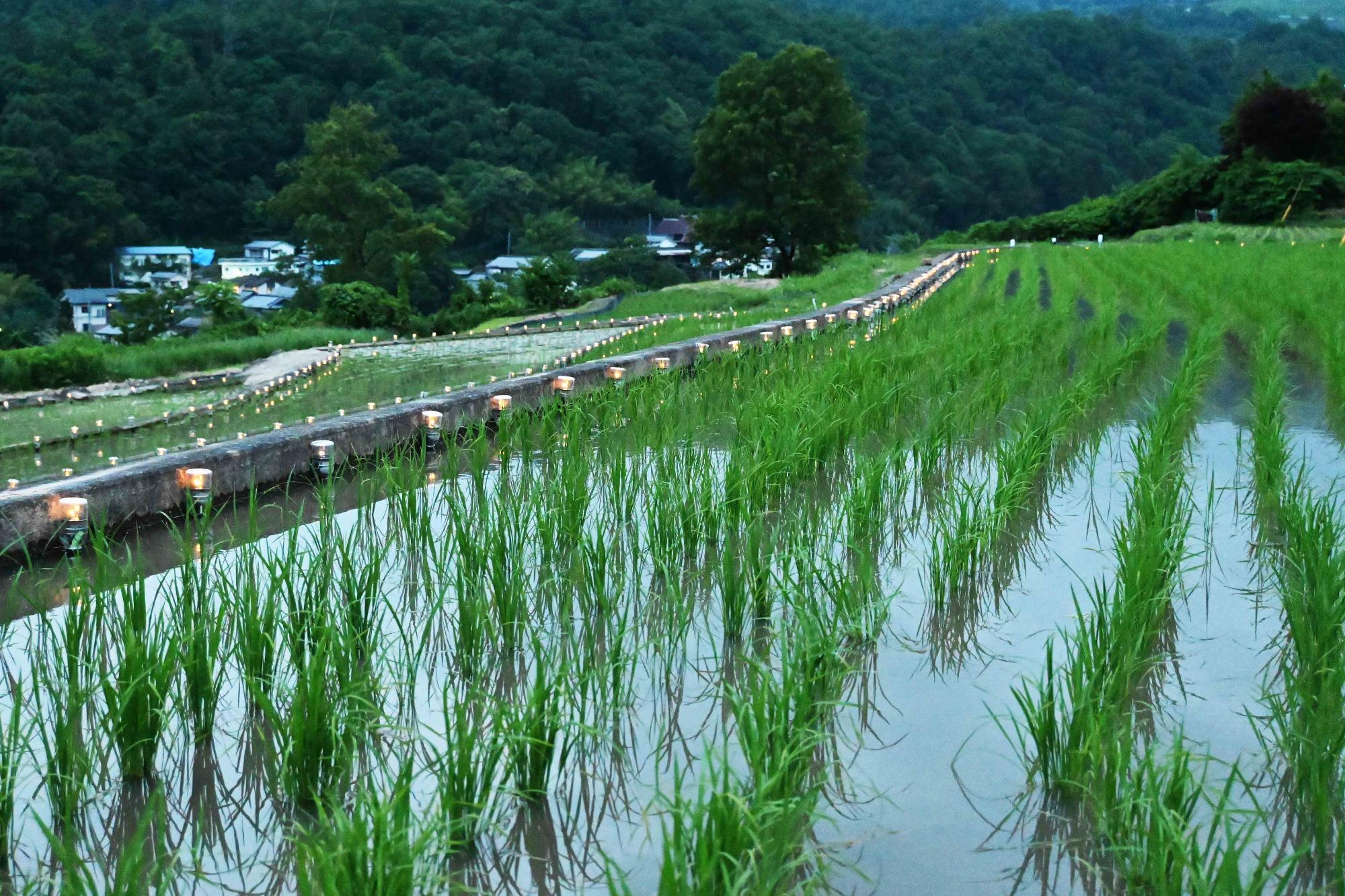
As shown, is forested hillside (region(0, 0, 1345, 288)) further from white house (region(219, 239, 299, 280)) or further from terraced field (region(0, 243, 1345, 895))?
terraced field (region(0, 243, 1345, 895))

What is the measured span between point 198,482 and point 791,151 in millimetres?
32639

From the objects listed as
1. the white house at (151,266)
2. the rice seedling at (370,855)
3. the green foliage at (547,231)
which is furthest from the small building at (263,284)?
the rice seedling at (370,855)

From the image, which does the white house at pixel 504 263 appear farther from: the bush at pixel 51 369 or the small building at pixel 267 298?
the bush at pixel 51 369

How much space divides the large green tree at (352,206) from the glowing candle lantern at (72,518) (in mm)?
34742

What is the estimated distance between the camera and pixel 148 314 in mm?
29750

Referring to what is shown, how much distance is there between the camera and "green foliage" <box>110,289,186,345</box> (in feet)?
95.3

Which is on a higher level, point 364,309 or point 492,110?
point 492,110

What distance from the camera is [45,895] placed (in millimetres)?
1927

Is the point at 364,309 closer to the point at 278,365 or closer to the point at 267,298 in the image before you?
the point at 278,365

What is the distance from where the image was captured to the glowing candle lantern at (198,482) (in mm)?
4145

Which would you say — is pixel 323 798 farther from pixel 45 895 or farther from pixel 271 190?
pixel 271 190

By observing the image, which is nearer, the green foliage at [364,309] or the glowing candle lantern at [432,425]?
the glowing candle lantern at [432,425]

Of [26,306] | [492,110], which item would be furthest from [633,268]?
[26,306]

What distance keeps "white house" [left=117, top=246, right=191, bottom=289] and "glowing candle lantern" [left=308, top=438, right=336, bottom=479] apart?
1554 inches
